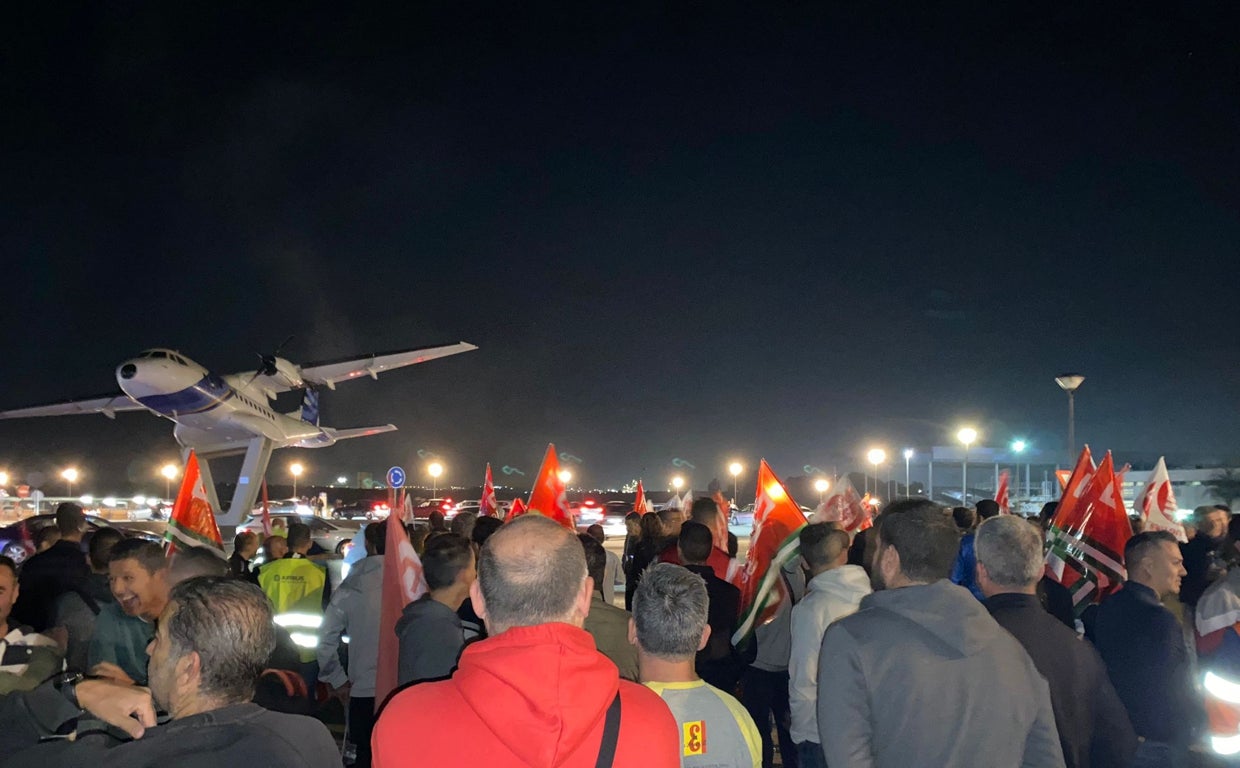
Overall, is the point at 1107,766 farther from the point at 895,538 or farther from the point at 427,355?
the point at 427,355

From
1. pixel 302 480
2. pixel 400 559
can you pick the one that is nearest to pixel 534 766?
pixel 400 559

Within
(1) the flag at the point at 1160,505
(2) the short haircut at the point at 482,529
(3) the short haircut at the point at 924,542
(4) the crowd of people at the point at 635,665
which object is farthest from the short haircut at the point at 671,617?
(1) the flag at the point at 1160,505

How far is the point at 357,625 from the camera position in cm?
646

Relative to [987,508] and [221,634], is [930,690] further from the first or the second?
[987,508]

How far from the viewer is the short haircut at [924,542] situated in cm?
349

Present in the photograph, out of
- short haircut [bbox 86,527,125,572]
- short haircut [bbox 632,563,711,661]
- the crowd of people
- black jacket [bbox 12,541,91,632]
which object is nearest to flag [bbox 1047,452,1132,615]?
the crowd of people

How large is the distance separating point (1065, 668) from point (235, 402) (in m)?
32.2

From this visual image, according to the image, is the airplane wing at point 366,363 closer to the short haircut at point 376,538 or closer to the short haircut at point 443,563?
the short haircut at point 376,538

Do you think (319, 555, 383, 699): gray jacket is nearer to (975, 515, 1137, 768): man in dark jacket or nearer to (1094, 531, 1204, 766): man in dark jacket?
(975, 515, 1137, 768): man in dark jacket

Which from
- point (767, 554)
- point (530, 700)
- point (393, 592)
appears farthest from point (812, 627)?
point (530, 700)

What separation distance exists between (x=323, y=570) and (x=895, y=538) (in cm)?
536

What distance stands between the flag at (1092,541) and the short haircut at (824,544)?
3644 mm

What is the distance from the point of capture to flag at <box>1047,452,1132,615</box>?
8.22m

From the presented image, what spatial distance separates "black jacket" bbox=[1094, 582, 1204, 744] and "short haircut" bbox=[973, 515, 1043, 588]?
1.07 metres
